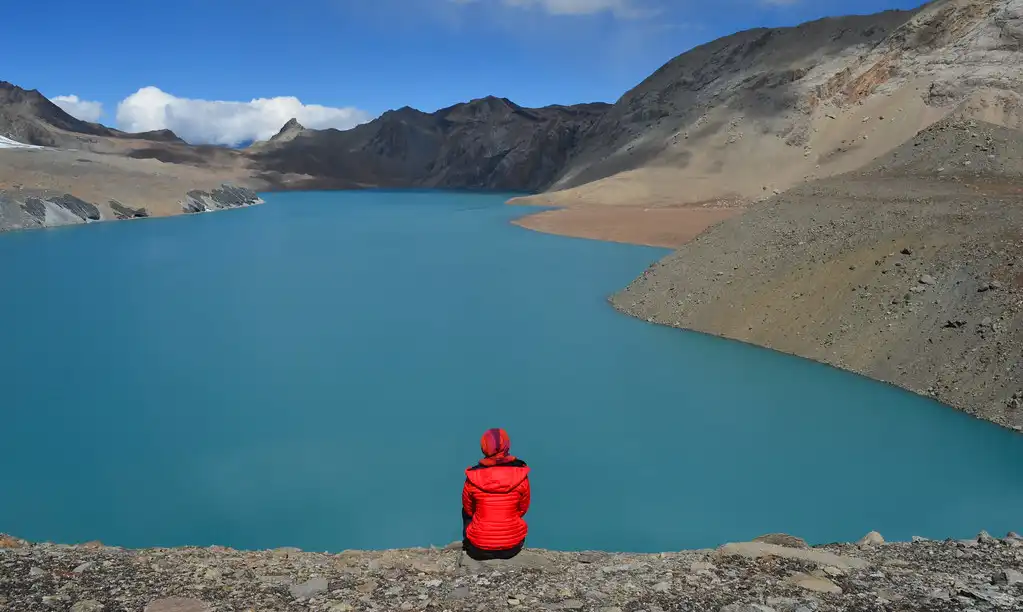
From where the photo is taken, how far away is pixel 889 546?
7.17 meters

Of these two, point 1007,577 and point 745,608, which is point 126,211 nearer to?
point 745,608

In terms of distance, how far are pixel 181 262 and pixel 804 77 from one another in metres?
49.7

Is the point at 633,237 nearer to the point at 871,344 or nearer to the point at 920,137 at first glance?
the point at 920,137

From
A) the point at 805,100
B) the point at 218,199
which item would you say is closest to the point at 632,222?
the point at 805,100

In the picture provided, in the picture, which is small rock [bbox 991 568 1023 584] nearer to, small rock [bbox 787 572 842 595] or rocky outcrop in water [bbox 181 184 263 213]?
small rock [bbox 787 572 842 595]

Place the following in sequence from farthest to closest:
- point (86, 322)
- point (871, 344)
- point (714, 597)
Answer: point (86, 322), point (871, 344), point (714, 597)

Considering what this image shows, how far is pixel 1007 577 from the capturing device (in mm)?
5824

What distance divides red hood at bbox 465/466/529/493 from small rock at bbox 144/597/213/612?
213cm

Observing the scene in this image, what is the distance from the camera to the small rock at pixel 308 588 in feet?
19.0

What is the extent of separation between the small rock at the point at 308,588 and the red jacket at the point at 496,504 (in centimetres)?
124

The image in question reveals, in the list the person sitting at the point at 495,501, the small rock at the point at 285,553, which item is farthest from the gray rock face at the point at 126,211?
the person sitting at the point at 495,501

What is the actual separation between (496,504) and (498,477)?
283 mm

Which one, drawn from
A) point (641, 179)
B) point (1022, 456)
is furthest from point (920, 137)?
point (641, 179)

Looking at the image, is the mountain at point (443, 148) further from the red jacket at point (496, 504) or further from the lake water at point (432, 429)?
the red jacket at point (496, 504)
